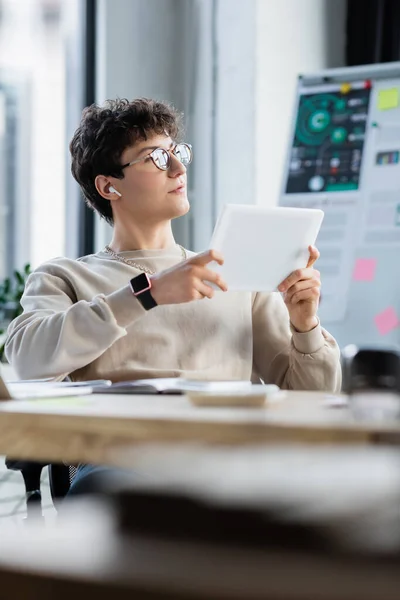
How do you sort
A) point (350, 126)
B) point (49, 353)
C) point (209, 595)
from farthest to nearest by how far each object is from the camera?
point (350, 126), point (49, 353), point (209, 595)

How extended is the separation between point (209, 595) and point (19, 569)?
0.24ft

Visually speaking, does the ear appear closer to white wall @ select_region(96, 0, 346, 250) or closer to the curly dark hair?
the curly dark hair

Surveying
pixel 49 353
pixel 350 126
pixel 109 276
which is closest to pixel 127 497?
pixel 49 353

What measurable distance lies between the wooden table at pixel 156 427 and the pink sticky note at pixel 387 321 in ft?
7.74

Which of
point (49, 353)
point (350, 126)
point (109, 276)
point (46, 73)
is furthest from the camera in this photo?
point (46, 73)

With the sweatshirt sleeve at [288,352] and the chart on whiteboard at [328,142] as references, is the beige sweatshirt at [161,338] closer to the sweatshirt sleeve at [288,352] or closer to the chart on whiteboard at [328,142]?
the sweatshirt sleeve at [288,352]

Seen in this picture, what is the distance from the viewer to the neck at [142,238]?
194cm

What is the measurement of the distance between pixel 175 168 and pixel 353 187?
5.82 feet

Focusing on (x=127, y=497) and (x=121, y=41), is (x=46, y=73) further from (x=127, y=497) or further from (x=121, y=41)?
(x=127, y=497)

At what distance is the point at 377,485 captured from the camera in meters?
0.32

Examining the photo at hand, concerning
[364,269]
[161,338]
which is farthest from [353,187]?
[161,338]

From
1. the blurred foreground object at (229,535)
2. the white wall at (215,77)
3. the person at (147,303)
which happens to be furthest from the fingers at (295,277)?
the white wall at (215,77)

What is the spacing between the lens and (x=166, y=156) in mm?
1880

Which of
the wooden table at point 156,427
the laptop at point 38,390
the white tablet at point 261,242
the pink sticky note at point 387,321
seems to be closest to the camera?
the wooden table at point 156,427
